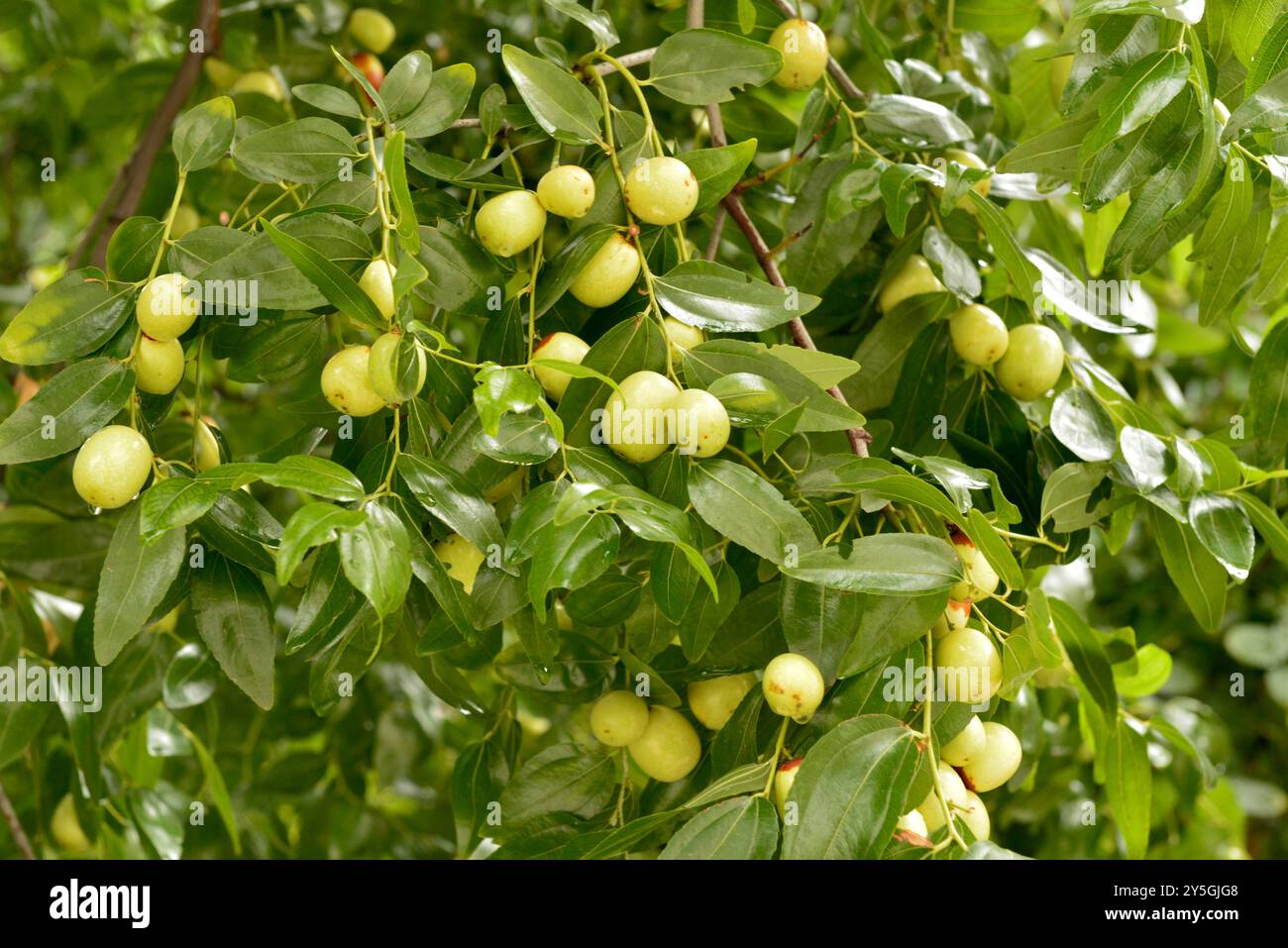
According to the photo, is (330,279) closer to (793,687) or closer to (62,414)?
(62,414)

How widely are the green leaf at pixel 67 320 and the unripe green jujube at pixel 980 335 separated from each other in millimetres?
513

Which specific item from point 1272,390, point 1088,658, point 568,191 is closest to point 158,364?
point 568,191

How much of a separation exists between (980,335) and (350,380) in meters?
0.41

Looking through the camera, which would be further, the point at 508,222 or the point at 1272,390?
the point at 1272,390

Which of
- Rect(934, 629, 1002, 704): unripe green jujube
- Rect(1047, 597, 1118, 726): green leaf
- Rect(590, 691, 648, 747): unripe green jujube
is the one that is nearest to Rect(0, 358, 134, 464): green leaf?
Rect(590, 691, 648, 747): unripe green jujube

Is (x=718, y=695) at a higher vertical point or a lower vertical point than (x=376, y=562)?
lower

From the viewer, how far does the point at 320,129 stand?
70 centimetres

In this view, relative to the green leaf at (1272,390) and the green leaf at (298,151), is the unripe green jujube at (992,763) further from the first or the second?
the green leaf at (298,151)

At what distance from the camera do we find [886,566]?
2.02ft

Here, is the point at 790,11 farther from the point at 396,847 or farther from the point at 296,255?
the point at 396,847

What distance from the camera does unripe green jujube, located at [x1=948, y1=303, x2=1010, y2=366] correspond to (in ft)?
2.75

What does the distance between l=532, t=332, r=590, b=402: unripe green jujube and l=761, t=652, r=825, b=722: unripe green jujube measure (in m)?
0.19

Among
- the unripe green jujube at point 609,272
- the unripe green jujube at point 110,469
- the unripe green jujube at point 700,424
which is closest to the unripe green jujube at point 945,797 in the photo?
the unripe green jujube at point 700,424
